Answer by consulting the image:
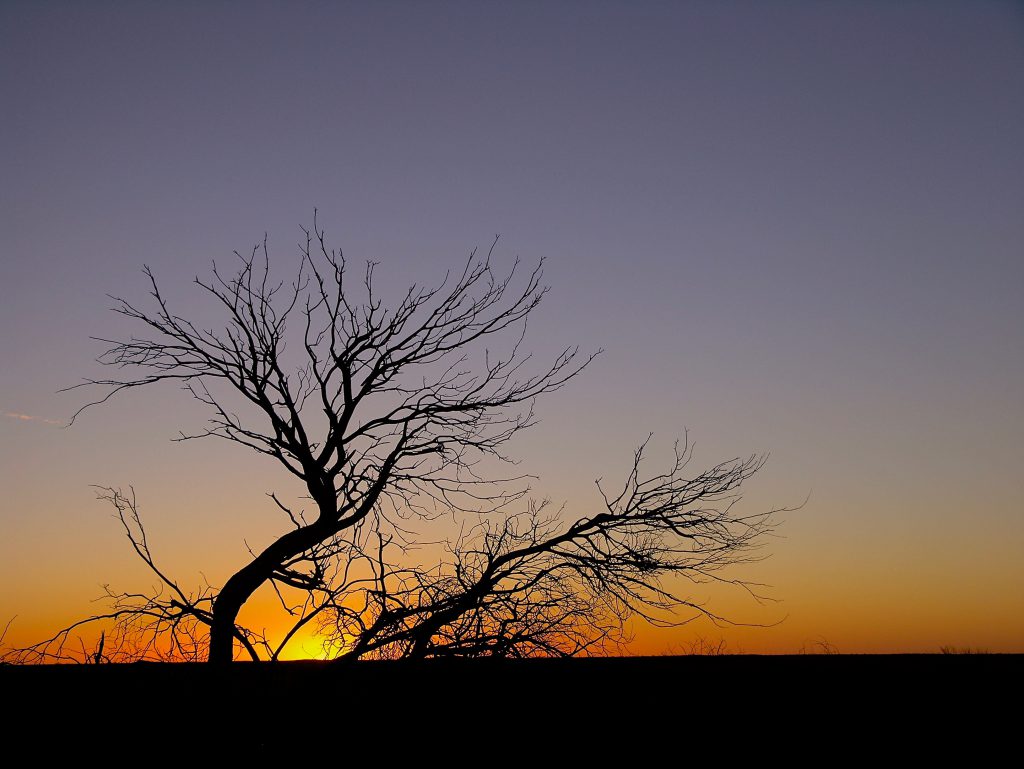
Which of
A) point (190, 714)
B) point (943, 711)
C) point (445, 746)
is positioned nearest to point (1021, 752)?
point (943, 711)

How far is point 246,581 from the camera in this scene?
8750 millimetres

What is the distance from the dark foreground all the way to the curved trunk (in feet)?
0.89

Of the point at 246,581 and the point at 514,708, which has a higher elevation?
the point at 246,581

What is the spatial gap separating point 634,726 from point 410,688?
2.07 meters

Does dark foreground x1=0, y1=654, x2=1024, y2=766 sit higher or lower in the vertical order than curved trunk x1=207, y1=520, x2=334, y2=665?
lower

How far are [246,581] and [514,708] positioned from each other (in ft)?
9.71

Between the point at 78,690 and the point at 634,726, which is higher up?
the point at 78,690

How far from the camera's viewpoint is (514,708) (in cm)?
723

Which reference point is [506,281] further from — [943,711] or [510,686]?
[943,711]

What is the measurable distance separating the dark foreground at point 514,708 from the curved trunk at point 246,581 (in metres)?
0.27

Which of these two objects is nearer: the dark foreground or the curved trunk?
the dark foreground

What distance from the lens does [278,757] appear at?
22.1 ft

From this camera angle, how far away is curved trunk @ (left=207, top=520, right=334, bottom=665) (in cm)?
855

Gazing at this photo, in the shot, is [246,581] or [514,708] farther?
[246,581]
